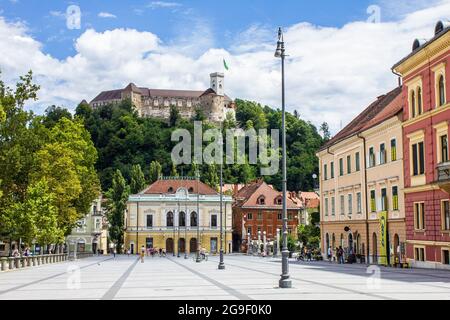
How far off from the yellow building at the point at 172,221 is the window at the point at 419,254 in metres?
60.9

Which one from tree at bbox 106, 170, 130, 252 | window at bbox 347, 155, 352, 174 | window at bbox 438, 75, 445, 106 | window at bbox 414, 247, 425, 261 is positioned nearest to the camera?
window at bbox 438, 75, 445, 106

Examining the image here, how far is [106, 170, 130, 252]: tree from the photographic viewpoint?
333 feet

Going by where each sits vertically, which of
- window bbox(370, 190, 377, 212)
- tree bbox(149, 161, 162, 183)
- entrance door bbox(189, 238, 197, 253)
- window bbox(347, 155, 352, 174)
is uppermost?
tree bbox(149, 161, 162, 183)

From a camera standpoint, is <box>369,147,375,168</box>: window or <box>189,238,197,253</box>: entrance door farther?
<box>189,238,197,253</box>: entrance door

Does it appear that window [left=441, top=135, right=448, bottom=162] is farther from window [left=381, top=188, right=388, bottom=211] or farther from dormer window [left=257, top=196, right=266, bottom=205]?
dormer window [left=257, top=196, right=266, bottom=205]

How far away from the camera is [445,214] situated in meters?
35.5

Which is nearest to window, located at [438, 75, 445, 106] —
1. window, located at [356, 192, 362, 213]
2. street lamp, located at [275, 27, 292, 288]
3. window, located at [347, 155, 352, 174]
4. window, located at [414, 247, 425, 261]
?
window, located at [414, 247, 425, 261]

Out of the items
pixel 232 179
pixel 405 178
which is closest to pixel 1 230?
pixel 405 178

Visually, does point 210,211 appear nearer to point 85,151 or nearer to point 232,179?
point 232,179

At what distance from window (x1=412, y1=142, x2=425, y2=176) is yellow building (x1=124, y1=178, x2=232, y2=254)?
200ft

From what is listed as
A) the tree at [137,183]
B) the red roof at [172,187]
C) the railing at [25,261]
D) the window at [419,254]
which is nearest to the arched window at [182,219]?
the red roof at [172,187]

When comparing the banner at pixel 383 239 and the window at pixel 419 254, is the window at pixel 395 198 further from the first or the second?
the window at pixel 419 254
